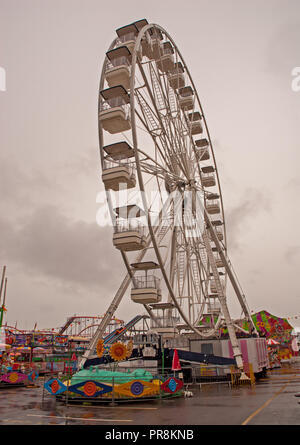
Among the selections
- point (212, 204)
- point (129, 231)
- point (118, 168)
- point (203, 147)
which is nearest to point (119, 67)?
point (118, 168)

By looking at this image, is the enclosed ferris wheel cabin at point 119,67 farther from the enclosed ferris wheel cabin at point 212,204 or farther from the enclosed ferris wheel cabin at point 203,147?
Answer: the enclosed ferris wheel cabin at point 212,204

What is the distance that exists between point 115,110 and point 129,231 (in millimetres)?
5623

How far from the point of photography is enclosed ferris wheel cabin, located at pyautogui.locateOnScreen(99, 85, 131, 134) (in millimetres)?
17047

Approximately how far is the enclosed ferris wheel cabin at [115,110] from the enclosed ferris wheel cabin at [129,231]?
384cm

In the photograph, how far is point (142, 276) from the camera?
1705cm

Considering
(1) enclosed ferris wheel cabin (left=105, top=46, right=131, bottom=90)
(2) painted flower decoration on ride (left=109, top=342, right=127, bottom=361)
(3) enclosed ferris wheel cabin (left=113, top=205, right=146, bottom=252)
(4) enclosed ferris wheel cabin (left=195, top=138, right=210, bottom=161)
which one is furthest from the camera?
(4) enclosed ferris wheel cabin (left=195, top=138, right=210, bottom=161)

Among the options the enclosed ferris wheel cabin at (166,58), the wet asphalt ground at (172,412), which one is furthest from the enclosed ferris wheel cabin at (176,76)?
the wet asphalt ground at (172,412)

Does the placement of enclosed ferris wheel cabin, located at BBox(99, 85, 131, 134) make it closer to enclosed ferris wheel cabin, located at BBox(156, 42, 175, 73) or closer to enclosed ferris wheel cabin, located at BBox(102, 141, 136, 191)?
enclosed ferris wheel cabin, located at BBox(102, 141, 136, 191)

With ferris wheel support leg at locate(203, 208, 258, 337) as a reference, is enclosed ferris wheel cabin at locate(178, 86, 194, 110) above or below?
above

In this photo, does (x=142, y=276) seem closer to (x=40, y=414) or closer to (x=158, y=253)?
(x=158, y=253)

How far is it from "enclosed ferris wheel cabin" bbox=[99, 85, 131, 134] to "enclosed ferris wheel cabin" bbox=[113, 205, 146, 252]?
384cm

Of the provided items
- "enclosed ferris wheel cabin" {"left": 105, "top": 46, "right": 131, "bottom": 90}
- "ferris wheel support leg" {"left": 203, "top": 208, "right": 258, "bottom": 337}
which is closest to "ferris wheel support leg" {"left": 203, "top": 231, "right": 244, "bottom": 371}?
"ferris wheel support leg" {"left": 203, "top": 208, "right": 258, "bottom": 337}

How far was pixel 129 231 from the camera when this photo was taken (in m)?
Answer: 16.3

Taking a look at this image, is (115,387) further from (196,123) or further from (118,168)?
(196,123)
